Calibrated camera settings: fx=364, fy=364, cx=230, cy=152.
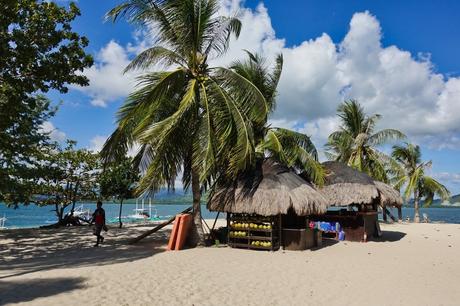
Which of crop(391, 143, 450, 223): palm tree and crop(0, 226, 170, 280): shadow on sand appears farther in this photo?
crop(391, 143, 450, 223): palm tree

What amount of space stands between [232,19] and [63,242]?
32.0ft

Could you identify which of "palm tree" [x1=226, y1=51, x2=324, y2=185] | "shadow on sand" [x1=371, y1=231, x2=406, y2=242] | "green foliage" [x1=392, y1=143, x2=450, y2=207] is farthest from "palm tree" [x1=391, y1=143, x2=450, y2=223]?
"palm tree" [x1=226, y1=51, x2=324, y2=185]

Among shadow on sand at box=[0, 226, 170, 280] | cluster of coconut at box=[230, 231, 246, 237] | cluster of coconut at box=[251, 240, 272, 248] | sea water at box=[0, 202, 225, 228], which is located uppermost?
cluster of coconut at box=[230, 231, 246, 237]

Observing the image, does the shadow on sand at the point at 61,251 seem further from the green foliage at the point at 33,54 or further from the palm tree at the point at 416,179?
the palm tree at the point at 416,179

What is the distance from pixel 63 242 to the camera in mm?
13078

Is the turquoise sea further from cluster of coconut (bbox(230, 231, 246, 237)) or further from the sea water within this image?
cluster of coconut (bbox(230, 231, 246, 237))

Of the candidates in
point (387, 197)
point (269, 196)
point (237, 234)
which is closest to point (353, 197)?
point (387, 197)

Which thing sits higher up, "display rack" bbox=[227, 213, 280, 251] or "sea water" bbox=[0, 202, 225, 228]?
"display rack" bbox=[227, 213, 280, 251]

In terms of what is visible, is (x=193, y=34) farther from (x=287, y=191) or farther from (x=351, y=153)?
(x=351, y=153)

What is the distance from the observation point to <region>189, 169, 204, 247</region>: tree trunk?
1183cm

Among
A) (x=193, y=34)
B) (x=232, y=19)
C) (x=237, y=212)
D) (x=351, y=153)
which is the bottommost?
(x=237, y=212)

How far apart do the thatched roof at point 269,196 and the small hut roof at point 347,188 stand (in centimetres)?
248

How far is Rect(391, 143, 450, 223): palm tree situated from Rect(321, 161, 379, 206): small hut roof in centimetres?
1323

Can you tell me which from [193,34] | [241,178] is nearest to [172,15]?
[193,34]
